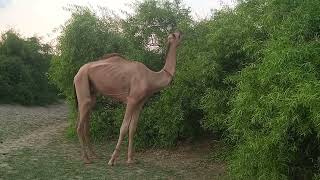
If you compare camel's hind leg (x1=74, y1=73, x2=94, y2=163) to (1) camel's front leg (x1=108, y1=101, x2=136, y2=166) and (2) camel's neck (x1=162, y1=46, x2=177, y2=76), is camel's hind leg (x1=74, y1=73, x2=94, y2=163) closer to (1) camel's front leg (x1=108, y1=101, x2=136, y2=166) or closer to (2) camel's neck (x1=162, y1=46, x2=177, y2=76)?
(1) camel's front leg (x1=108, y1=101, x2=136, y2=166)

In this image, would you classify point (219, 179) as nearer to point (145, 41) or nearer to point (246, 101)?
point (246, 101)

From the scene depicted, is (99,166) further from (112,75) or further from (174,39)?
(174,39)

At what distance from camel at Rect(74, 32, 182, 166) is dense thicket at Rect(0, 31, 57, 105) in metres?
11.6

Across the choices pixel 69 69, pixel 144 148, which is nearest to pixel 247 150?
pixel 144 148

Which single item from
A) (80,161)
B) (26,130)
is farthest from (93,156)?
(26,130)

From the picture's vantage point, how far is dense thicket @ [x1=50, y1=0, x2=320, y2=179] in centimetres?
486

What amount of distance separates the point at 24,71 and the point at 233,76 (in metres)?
13.9

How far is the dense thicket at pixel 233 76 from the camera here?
4.86 m

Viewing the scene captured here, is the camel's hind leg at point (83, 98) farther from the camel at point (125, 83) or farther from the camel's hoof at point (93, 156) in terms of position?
the camel's hoof at point (93, 156)

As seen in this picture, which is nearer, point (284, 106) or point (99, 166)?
point (284, 106)

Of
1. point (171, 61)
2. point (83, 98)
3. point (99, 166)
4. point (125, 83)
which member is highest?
point (171, 61)

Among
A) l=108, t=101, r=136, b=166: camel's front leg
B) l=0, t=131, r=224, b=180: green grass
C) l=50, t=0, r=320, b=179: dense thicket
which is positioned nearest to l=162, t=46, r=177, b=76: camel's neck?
l=50, t=0, r=320, b=179: dense thicket

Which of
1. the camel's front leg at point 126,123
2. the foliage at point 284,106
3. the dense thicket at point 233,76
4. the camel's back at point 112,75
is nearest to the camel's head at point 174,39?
the dense thicket at point 233,76

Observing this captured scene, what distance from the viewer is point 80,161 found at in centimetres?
773
